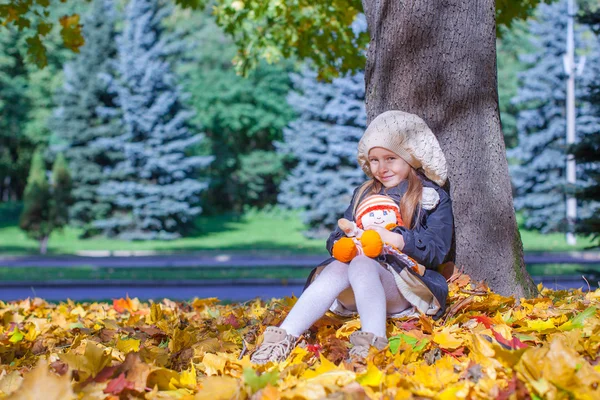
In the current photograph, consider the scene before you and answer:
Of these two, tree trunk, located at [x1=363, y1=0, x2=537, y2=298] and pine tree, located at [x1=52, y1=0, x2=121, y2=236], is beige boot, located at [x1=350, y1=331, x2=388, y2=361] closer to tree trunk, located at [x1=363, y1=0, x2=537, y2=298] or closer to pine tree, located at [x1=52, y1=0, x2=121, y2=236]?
tree trunk, located at [x1=363, y1=0, x2=537, y2=298]

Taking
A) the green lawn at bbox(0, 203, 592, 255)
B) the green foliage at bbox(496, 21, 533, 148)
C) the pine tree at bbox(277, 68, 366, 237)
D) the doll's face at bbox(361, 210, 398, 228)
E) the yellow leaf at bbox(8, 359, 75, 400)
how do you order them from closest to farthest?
the yellow leaf at bbox(8, 359, 75, 400) < the doll's face at bbox(361, 210, 398, 228) < the green lawn at bbox(0, 203, 592, 255) < the pine tree at bbox(277, 68, 366, 237) < the green foliage at bbox(496, 21, 533, 148)

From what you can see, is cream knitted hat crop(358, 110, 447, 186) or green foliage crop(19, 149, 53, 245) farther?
green foliage crop(19, 149, 53, 245)

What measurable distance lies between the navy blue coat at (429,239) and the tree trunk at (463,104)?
1.34 ft

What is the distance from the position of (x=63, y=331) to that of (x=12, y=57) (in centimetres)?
3281

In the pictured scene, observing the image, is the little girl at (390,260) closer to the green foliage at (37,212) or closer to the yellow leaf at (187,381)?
the yellow leaf at (187,381)

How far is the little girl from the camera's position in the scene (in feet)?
8.15

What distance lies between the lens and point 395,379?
77.6 inches

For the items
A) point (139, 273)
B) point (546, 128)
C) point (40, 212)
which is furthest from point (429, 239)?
point (546, 128)

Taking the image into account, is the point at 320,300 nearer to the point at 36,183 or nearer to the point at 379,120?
the point at 379,120

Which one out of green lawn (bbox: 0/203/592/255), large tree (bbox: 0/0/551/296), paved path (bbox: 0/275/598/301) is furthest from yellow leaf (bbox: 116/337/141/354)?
green lawn (bbox: 0/203/592/255)

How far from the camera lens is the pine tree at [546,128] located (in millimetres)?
24719

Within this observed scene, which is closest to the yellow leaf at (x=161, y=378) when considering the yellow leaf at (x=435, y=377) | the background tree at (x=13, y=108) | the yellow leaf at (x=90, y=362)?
the yellow leaf at (x=90, y=362)

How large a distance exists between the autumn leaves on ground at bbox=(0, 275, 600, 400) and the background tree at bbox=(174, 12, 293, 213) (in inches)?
1137

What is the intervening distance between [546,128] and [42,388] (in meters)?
26.8
